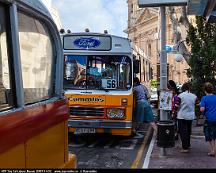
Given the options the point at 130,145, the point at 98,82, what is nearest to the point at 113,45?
the point at 98,82

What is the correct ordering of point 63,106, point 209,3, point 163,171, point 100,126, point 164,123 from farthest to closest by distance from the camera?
point 209,3
point 100,126
point 164,123
point 63,106
point 163,171

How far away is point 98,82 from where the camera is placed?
12.3 m

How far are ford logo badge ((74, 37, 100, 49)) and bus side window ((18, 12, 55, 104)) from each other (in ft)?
24.6

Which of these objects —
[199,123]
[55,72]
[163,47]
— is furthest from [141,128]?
[55,72]

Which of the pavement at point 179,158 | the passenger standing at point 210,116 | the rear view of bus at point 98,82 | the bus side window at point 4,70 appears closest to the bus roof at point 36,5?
the bus side window at point 4,70

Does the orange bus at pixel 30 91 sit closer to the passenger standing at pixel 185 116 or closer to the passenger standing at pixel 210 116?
the passenger standing at pixel 210 116

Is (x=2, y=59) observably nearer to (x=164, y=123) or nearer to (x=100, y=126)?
(x=164, y=123)

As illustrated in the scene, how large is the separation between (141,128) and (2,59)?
45.2 ft

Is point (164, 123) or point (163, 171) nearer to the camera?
point (163, 171)

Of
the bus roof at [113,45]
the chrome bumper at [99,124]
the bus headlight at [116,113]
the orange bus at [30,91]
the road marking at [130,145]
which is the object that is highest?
the bus roof at [113,45]

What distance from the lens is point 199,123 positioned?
17.4 m

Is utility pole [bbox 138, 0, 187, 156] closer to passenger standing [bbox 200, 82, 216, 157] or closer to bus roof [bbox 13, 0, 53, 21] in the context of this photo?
passenger standing [bbox 200, 82, 216, 157]

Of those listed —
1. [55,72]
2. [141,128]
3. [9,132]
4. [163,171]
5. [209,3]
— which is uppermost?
[209,3]

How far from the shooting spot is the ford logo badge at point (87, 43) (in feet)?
40.6
